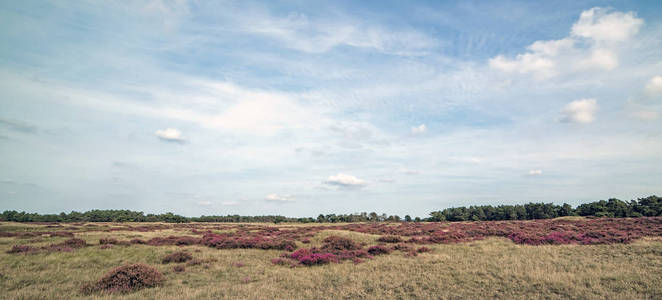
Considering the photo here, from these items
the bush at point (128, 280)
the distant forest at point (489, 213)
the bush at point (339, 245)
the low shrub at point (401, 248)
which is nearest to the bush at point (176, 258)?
the bush at point (128, 280)

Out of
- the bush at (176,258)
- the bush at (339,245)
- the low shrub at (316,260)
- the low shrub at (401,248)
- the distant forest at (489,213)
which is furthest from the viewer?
the distant forest at (489,213)

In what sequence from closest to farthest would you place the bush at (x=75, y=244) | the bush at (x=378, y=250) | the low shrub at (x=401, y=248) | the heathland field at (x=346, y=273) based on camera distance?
the heathland field at (x=346, y=273), the bush at (x=378, y=250), the bush at (x=75, y=244), the low shrub at (x=401, y=248)

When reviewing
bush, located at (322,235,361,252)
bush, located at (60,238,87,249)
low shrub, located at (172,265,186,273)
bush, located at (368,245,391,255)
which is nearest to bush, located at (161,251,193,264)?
low shrub, located at (172,265,186,273)

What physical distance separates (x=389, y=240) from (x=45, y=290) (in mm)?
24128

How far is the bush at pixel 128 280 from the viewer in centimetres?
1248

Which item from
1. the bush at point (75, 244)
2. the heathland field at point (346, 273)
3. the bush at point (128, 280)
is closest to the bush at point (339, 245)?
the heathland field at point (346, 273)

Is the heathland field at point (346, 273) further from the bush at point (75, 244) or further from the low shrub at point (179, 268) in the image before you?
the bush at point (75, 244)

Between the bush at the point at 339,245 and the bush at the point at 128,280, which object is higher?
the bush at the point at 128,280

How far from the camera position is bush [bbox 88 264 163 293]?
12484 mm

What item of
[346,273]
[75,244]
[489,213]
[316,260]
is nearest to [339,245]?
[316,260]

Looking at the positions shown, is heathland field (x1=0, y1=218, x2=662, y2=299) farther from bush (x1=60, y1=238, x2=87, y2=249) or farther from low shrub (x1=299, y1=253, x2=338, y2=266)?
bush (x1=60, y1=238, x2=87, y2=249)

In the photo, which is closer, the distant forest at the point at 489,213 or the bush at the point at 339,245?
the bush at the point at 339,245

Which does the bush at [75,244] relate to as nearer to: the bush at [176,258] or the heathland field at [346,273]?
the heathland field at [346,273]

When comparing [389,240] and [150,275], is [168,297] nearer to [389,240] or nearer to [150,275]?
[150,275]
